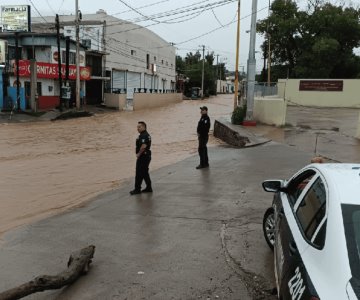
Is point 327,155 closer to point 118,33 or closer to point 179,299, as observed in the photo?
point 179,299

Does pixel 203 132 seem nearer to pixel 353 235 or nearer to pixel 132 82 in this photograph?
pixel 353 235

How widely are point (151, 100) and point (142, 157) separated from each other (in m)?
48.1

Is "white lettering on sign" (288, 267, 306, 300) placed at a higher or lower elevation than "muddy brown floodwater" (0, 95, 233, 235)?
higher

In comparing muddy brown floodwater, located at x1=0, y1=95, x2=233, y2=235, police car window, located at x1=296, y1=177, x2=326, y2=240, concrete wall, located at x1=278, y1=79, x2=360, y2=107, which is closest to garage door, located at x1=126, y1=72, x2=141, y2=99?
concrete wall, located at x1=278, y1=79, x2=360, y2=107

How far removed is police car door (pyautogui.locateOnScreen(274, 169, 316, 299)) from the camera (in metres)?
3.21

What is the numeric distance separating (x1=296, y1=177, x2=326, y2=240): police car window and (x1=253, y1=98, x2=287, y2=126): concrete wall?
18.6 m

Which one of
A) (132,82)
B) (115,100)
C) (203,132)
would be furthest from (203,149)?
(132,82)

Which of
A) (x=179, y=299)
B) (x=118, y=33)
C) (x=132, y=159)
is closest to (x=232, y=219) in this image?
(x=179, y=299)

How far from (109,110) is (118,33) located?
16.5 m

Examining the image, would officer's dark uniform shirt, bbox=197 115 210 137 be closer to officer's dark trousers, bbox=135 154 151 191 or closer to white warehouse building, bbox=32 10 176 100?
officer's dark trousers, bbox=135 154 151 191

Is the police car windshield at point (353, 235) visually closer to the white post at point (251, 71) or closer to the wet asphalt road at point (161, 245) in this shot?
the wet asphalt road at point (161, 245)

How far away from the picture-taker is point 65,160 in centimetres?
1689

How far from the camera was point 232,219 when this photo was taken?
24.6 ft

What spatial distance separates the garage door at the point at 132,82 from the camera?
62.6 meters
